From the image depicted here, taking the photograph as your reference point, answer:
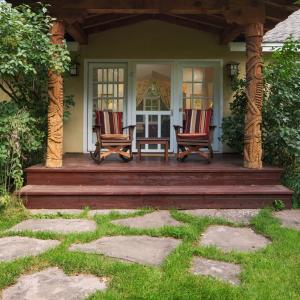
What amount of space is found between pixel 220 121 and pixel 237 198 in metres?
3.09

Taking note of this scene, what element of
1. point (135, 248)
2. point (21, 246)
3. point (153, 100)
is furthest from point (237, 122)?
point (21, 246)

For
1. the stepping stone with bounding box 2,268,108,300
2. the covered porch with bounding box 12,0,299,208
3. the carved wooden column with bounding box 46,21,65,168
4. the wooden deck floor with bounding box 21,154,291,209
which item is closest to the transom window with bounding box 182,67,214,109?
the covered porch with bounding box 12,0,299,208

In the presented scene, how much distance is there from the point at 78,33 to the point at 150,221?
3.88 m

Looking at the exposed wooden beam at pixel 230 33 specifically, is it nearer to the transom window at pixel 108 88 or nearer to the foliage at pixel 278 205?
the transom window at pixel 108 88

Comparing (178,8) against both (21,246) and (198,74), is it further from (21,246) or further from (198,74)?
(21,246)

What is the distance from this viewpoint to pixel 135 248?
3273mm

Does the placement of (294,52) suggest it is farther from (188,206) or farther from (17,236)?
(17,236)

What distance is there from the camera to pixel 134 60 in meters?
7.57

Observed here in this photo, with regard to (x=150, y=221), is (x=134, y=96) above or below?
above

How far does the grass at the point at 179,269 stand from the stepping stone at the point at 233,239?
3.7 inches

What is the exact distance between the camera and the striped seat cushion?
6.48 m

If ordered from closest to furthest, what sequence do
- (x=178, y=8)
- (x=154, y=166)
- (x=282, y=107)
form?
(x=178, y=8) < (x=154, y=166) < (x=282, y=107)

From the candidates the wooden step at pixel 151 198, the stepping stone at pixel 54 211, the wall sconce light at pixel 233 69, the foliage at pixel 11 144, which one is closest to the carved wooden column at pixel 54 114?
the foliage at pixel 11 144

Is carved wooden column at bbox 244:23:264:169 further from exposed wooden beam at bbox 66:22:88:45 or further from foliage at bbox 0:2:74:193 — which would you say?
exposed wooden beam at bbox 66:22:88:45
